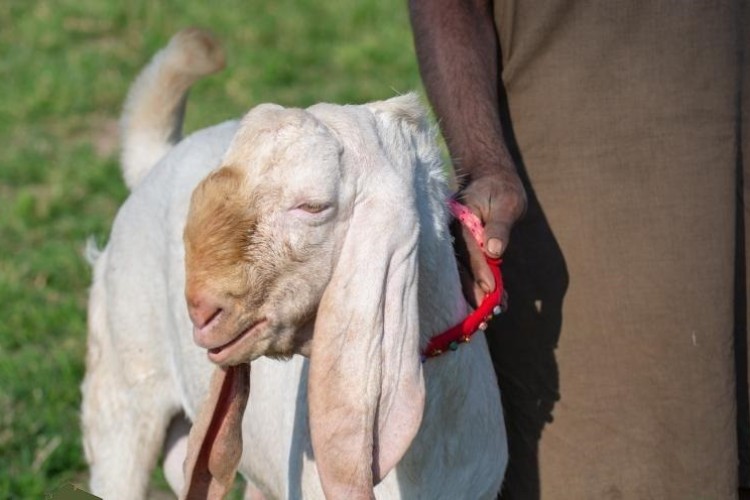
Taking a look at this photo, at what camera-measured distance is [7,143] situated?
8555 millimetres

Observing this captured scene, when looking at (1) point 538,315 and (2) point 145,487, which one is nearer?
(1) point 538,315

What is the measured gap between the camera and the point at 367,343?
102 inches

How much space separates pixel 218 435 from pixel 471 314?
0.57 meters

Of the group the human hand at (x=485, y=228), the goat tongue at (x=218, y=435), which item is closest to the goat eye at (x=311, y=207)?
the goat tongue at (x=218, y=435)

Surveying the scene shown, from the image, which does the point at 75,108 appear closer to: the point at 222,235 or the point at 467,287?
the point at 467,287

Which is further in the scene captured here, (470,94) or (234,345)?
(470,94)

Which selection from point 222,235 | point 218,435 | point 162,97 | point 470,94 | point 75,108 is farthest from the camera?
point 75,108

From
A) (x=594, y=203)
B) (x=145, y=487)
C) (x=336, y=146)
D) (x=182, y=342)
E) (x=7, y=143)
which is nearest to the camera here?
(x=336, y=146)

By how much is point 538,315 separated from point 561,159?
1.32 feet

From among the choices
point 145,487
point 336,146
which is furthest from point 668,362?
point 145,487

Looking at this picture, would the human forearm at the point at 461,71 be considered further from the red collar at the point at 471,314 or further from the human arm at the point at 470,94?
the red collar at the point at 471,314

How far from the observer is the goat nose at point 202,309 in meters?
2.55

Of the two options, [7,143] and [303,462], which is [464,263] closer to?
[303,462]

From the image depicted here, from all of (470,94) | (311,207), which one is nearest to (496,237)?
(470,94)
